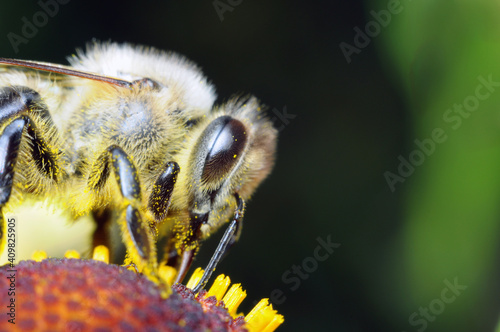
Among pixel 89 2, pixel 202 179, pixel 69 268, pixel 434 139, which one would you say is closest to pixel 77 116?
pixel 202 179

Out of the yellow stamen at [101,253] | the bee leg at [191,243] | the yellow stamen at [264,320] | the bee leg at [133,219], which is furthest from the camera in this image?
the yellow stamen at [101,253]

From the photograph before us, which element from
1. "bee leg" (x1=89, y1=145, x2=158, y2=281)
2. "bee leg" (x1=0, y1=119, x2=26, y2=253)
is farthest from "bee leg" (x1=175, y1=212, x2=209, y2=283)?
"bee leg" (x1=0, y1=119, x2=26, y2=253)

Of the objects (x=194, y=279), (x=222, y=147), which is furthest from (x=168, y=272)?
(x=222, y=147)

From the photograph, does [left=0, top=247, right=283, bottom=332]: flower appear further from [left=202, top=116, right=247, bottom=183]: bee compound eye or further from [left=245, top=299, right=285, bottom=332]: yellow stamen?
[left=202, top=116, right=247, bottom=183]: bee compound eye

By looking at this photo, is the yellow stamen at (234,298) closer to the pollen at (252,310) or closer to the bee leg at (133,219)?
the pollen at (252,310)

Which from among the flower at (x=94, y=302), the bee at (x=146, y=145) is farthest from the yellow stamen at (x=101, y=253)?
the flower at (x=94, y=302)
